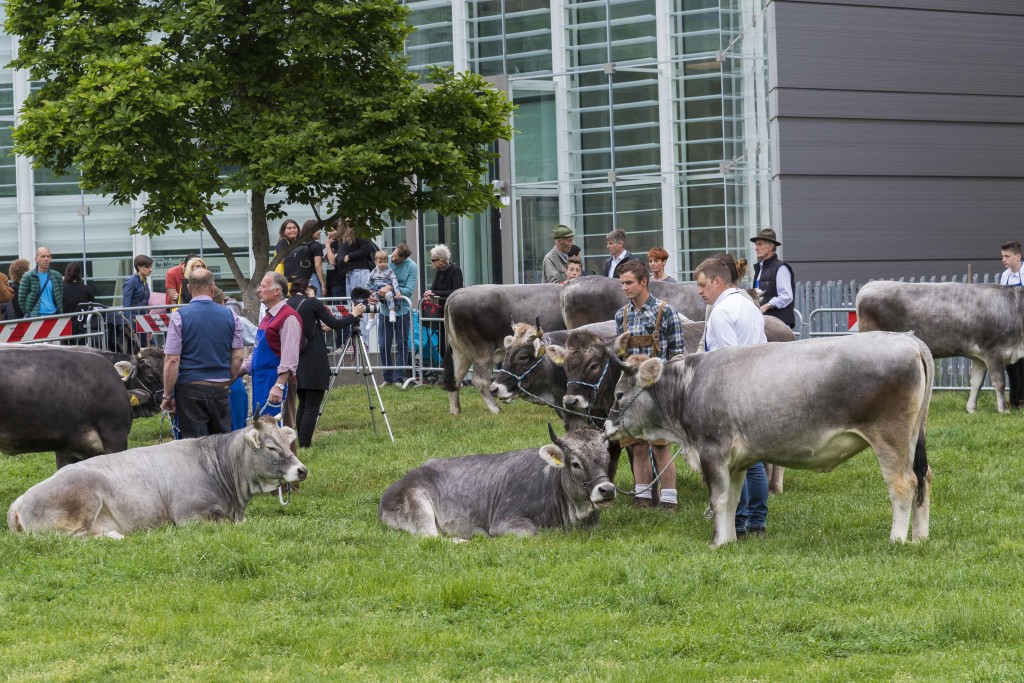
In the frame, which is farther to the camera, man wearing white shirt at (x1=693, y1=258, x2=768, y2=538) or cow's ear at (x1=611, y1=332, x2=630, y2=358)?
cow's ear at (x1=611, y1=332, x2=630, y2=358)

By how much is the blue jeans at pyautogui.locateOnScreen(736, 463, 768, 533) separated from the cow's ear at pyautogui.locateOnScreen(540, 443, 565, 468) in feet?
4.51

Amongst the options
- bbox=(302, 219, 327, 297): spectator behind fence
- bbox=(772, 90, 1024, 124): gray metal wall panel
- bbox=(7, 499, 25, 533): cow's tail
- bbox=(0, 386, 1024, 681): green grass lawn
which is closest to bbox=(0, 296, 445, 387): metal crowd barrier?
bbox=(302, 219, 327, 297): spectator behind fence

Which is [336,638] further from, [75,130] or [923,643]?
[75,130]

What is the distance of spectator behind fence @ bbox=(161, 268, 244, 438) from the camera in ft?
Answer: 39.4

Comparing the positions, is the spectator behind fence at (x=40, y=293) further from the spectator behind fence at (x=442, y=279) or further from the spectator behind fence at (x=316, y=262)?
the spectator behind fence at (x=442, y=279)

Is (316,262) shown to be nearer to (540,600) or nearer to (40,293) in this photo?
(40,293)

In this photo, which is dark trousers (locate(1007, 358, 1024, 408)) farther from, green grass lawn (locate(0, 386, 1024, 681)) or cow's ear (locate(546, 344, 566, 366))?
cow's ear (locate(546, 344, 566, 366))

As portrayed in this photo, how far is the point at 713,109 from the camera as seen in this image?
26.2 metres

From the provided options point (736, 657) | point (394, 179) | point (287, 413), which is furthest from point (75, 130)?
point (736, 657)

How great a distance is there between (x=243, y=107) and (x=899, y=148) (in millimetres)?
13293

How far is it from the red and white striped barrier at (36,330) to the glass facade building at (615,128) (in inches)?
383

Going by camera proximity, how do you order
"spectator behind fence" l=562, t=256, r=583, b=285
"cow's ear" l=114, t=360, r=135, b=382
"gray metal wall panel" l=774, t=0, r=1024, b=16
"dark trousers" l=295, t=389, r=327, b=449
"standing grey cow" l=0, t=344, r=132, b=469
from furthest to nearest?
"gray metal wall panel" l=774, t=0, r=1024, b=16
"spectator behind fence" l=562, t=256, r=583, b=285
"dark trousers" l=295, t=389, r=327, b=449
"cow's ear" l=114, t=360, r=135, b=382
"standing grey cow" l=0, t=344, r=132, b=469

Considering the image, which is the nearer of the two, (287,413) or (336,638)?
(336,638)

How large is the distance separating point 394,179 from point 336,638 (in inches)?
456
